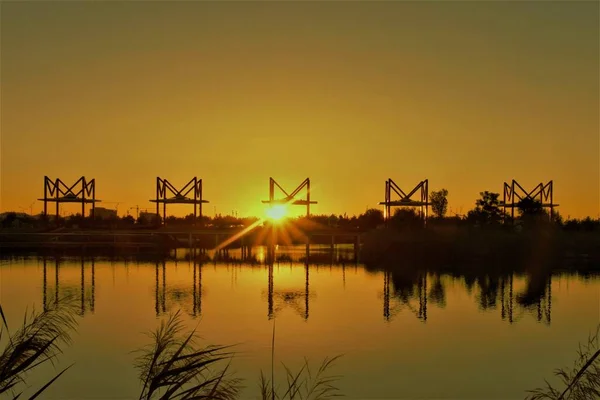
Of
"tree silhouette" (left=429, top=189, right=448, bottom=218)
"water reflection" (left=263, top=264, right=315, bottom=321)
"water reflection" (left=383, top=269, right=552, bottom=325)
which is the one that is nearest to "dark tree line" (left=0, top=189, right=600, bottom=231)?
"tree silhouette" (left=429, top=189, right=448, bottom=218)

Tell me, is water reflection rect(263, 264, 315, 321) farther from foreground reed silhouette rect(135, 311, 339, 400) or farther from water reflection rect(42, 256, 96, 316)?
foreground reed silhouette rect(135, 311, 339, 400)

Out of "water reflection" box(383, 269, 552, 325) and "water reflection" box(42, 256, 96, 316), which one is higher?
"water reflection" box(42, 256, 96, 316)

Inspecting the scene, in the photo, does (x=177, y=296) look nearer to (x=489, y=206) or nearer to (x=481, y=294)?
(x=481, y=294)

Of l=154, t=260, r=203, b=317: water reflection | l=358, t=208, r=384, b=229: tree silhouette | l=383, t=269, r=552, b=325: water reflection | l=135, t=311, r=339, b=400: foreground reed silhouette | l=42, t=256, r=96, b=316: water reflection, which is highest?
l=358, t=208, r=384, b=229: tree silhouette

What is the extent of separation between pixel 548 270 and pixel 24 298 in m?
29.0

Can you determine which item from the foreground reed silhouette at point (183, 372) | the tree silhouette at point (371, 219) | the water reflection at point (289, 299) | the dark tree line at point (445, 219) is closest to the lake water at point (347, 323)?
the water reflection at point (289, 299)

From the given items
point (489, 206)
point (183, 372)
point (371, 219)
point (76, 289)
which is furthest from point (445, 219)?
point (183, 372)

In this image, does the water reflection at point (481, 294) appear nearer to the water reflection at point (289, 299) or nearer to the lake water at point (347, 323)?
the lake water at point (347, 323)

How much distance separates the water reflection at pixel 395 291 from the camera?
23.3m

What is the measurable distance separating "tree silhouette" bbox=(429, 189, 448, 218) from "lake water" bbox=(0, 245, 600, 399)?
51.5 m

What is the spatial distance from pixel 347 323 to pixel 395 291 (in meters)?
9.26

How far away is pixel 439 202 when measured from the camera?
287ft

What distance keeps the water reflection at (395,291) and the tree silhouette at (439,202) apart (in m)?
47.4

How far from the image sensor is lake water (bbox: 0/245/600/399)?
13.2 m
